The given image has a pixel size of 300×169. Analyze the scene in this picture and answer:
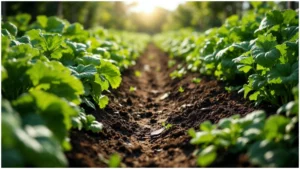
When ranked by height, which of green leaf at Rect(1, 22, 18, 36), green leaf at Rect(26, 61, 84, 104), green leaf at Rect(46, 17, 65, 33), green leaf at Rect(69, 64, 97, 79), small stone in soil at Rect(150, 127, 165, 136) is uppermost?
green leaf at Rect(46, 17, 65, 33)

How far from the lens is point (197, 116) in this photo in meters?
4.71

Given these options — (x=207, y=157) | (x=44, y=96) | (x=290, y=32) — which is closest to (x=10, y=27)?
(x=44, y=96)

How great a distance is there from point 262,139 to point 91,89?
2430 mm

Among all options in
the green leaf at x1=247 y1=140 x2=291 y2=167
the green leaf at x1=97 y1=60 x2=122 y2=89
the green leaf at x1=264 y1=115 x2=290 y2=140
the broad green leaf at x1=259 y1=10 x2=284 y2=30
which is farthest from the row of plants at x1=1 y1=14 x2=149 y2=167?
the broad green leaf at x1=259 y1=10 x2=284 y2=30

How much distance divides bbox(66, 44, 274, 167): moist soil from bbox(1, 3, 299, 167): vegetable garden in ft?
0.05

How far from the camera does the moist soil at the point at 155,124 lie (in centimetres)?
328

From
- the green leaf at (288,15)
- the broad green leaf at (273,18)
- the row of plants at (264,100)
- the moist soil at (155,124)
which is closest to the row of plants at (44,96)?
the moist soil at (155,124)

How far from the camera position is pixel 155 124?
202 inches

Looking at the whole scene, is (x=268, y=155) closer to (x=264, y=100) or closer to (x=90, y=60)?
(x=264, y=100)

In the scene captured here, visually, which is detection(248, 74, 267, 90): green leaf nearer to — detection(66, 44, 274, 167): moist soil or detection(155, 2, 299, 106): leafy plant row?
detection(155, 2, 299, 106): leafy plant row

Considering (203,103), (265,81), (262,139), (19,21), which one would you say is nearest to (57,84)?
(262,139)

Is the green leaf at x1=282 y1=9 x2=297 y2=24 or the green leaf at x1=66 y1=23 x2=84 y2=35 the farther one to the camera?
the green leaf at x1=66 y1=23 x2=84 y2=35

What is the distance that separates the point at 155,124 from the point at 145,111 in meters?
0.79

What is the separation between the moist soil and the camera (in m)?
3.28
